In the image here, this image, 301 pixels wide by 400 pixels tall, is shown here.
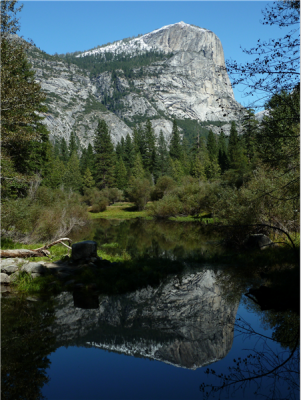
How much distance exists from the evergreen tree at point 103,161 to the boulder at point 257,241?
58.6 meters

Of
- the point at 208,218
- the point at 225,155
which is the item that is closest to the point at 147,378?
the point at 208,218

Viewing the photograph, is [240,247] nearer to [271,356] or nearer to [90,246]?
[90,246]

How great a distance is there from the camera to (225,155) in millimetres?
70500

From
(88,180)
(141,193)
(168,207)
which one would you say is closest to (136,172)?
(88,180)

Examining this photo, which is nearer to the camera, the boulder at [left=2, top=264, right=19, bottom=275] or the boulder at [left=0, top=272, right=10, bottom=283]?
the boulder at [left=0, top=272, right=10, bottom=283]

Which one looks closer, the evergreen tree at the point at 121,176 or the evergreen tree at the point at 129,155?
the evergreen tree at the point at 121,176

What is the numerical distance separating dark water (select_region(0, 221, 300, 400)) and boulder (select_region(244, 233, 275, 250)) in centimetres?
566

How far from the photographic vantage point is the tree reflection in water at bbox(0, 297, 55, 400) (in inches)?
190

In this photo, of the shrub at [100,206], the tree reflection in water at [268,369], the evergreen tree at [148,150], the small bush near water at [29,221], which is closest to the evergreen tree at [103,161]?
the evergreen tree at [148,150]

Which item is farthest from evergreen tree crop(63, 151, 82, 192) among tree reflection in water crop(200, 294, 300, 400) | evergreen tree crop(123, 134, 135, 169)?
tree reflection in water crop(200, 294, 300, 400)

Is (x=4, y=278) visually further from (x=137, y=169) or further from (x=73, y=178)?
(x=137, y=169)

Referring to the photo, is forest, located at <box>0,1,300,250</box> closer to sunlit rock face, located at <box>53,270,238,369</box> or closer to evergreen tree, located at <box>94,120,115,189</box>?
evergreen tree, located at <box>94,120,115,189</box>

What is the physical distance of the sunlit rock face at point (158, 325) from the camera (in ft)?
20.1

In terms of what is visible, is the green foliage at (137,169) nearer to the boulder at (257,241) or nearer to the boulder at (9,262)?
the boulder at (257,241)
